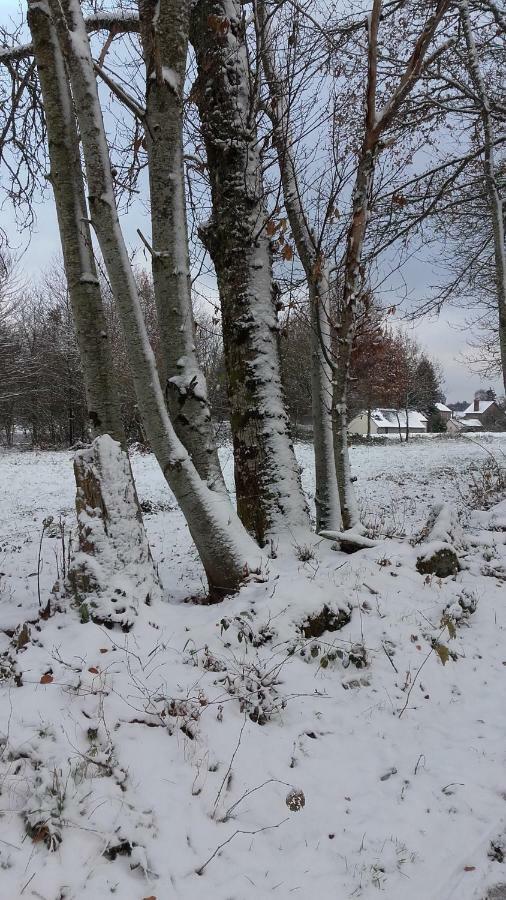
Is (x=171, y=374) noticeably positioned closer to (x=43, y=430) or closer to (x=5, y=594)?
(x=5, y=594)

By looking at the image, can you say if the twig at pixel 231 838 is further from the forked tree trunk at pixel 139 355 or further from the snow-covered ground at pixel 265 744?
the forked tree trunk at pixel 139 355

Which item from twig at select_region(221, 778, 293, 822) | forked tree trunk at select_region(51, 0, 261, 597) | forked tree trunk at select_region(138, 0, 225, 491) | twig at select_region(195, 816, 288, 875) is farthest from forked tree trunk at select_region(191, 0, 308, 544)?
twig at select_region(195, 816, 288, 875)

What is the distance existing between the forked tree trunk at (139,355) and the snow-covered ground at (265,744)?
357mm

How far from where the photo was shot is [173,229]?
387cm

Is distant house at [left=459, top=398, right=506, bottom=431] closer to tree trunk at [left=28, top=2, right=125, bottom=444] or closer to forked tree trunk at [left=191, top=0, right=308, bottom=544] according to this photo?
forked tree trunk at [left=191, top=0, right=308, bottom=544]

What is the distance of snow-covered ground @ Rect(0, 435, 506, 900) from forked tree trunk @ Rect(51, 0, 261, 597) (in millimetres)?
357

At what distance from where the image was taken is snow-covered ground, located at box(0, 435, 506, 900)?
5.76 ft

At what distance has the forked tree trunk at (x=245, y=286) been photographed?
434cm

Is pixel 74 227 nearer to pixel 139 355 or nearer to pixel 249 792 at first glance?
pixel 139 355

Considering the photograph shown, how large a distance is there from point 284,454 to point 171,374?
48.8 inches

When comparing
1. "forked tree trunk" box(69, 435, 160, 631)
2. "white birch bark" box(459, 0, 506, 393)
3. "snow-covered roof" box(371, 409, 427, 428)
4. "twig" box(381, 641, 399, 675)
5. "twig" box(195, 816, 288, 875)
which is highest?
"white birch bark" box(459, 0, 506, 393)

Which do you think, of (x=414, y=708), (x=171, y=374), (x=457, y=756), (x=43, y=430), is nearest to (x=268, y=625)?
(x=414, y=708)

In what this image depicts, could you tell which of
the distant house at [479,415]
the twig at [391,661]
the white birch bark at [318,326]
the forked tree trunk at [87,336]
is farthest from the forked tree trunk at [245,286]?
the distant house at [479,415]

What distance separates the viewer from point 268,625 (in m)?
3.12
